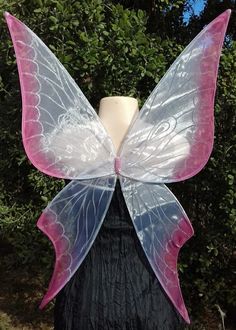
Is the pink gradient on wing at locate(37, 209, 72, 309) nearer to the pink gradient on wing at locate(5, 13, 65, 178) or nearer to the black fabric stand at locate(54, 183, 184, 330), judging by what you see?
the black fabric stand at locate(54, 183, 184, 330)

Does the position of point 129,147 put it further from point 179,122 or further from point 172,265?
point 172,265

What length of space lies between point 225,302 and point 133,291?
184cm

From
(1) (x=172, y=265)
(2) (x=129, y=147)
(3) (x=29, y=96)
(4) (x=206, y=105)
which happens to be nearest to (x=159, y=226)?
(1) (x=172, y=265)

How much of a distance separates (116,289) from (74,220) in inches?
9.1

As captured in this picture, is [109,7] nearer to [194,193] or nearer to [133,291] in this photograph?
[194,193]

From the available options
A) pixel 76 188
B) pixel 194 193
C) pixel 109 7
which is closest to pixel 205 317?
pixel 194 193

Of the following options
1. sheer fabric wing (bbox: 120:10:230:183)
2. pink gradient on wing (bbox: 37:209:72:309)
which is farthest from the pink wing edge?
pink gradient on wing (bbox: 37:209:72:309)

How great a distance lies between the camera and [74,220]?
172cm

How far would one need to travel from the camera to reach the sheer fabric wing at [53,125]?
166 cm

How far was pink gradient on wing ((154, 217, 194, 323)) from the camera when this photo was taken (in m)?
1.68

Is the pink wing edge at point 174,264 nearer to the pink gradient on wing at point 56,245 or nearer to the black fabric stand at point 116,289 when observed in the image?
the black fabric stand at point 116,289

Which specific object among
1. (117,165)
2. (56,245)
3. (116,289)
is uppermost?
(117,165)

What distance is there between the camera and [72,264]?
1684 mm

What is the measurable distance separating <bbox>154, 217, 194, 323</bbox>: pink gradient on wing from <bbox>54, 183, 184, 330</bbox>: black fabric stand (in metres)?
0.02
